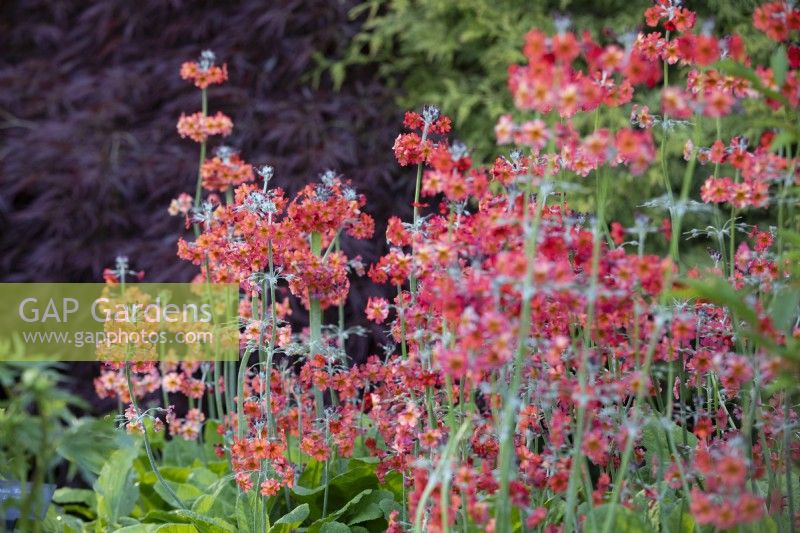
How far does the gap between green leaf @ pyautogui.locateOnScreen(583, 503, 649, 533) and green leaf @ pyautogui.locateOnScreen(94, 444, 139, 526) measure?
3.64 ft

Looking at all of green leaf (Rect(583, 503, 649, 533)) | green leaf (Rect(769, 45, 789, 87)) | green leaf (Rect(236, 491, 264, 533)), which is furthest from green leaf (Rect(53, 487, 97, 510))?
green leaf (Rect(769, 45, 789, 87))

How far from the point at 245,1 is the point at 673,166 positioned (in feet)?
5.75

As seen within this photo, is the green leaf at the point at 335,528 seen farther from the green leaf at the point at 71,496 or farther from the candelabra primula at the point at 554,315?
the green leaf at the point at 71,496

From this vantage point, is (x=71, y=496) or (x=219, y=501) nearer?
(x=219, y=501)

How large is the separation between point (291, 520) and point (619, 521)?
614 mm

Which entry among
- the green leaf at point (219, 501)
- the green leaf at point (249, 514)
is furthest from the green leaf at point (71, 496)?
the green leaf at point (249, 514)

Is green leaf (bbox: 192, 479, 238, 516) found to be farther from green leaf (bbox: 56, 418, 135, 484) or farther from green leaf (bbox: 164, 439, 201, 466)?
green leaf (bbox: 164, 439, 201, 466)

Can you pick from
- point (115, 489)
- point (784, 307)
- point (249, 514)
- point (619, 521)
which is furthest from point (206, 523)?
point (784, 307)

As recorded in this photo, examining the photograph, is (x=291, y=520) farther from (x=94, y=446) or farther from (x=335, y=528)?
(x=94, y=446)

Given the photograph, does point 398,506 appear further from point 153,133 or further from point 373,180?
point 153,133

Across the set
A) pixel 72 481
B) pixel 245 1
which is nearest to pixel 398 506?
pixel 72 481

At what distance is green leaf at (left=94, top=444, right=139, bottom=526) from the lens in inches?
81.4

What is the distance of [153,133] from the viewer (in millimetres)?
3611

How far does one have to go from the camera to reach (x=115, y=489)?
6.81 feet
